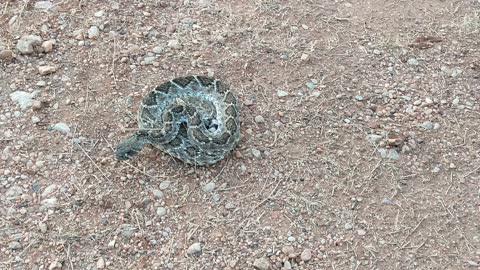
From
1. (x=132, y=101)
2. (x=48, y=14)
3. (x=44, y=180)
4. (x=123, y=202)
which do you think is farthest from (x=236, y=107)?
(x=48, y=14)

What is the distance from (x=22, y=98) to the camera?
5977 mm

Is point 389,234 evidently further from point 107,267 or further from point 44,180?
point 44,180

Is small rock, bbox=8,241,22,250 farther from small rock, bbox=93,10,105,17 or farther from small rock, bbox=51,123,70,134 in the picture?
small rock, bbox=93,10,105,17

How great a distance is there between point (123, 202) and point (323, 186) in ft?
5.54

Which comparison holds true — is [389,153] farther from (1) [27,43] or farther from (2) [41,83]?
(1) [27,43]

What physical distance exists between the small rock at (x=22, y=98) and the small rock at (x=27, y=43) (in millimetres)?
568

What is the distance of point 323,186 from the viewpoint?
538 cm

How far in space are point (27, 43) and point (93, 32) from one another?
0.68 meters

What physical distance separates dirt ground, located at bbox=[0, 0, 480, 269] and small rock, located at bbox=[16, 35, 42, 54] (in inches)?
0.9

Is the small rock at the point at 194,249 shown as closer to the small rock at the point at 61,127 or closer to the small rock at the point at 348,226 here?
the small rock at the point at 348,226

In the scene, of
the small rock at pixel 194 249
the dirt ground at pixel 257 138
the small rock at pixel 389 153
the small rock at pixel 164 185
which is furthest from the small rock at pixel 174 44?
the small rock at pixel 194 249

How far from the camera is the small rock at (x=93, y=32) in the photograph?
663cm

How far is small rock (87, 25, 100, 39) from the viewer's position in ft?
21.7

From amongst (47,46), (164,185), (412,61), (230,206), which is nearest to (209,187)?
(230,206)
